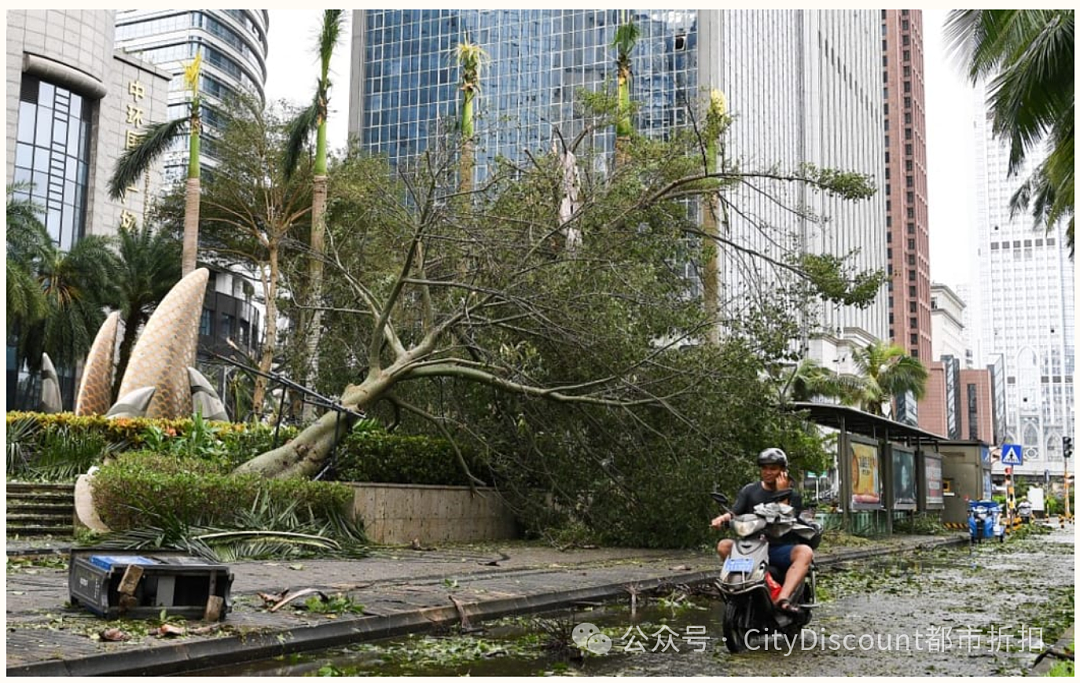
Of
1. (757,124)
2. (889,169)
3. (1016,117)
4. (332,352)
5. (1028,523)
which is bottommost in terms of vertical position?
(1028,523)

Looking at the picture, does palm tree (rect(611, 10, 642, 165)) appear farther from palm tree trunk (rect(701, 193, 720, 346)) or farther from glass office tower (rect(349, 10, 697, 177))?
glass office tower (rect(349, 10, 697, 177))

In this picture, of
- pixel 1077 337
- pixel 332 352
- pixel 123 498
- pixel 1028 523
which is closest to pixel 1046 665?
pixel 1077 337

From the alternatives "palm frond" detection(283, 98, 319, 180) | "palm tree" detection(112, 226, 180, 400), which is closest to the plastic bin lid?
"palm frond" detection(283, 98, 319, 180)

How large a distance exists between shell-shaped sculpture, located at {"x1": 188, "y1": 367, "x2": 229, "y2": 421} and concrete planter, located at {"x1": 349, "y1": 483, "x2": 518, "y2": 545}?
10.5 m

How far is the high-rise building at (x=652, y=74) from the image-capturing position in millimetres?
70562

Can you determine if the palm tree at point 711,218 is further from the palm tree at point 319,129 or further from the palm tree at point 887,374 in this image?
the palm tree at point 887,374

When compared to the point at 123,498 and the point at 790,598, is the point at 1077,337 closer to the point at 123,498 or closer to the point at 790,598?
the point at 790,598

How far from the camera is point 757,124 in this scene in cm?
7875

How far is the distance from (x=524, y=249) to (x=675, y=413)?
378 cm

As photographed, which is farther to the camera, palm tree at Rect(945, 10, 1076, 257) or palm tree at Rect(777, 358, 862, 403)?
palm tree at Rect(777, 358, 862, 403)

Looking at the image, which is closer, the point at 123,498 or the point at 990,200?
the point at 123,498

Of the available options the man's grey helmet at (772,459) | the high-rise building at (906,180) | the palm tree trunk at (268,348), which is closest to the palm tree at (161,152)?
the palm tree trunk at (268,348)

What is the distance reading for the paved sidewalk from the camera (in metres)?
7.04

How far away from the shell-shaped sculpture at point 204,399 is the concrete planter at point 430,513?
10.5 meters
